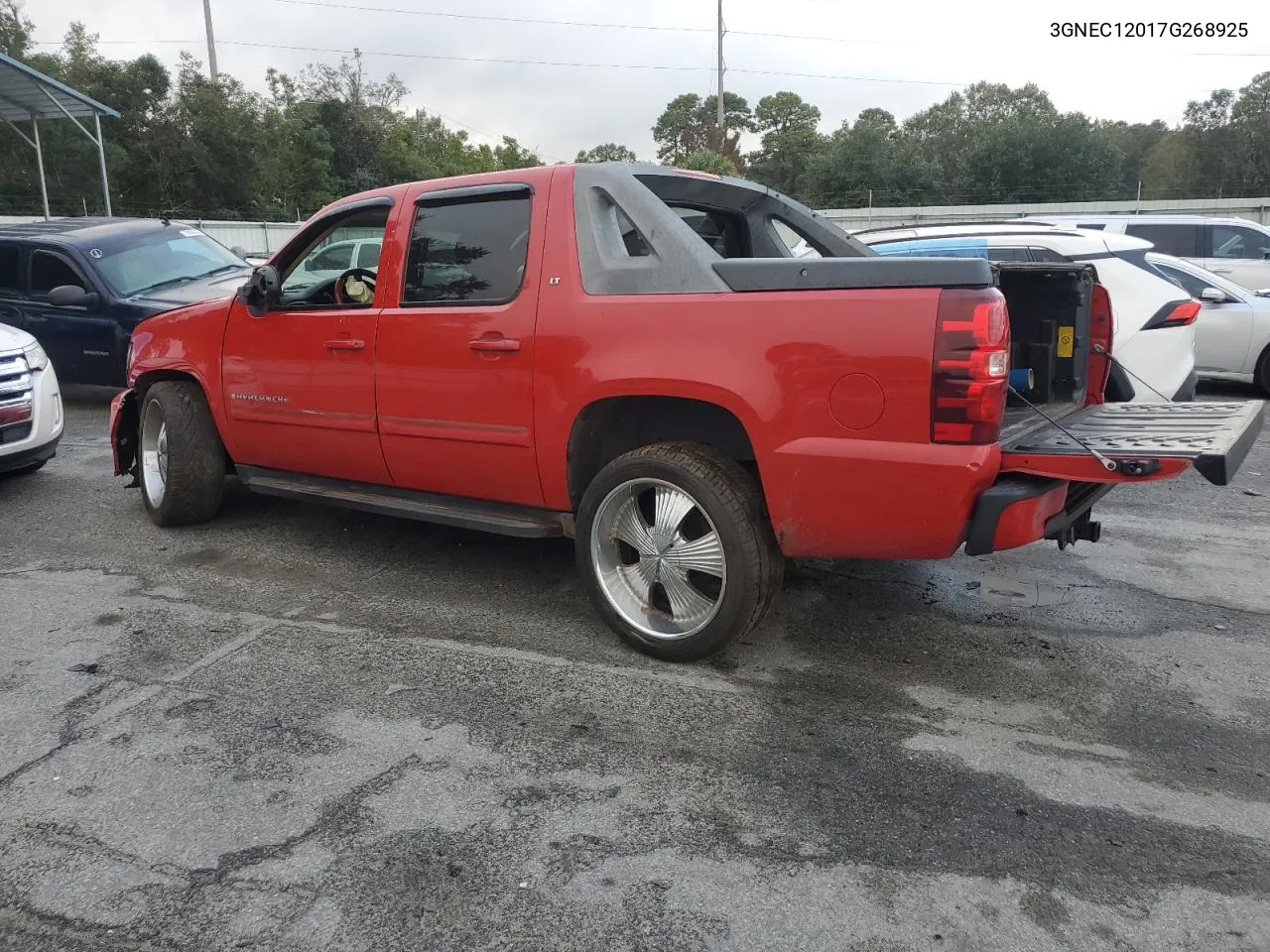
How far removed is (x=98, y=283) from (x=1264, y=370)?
38.9 feet

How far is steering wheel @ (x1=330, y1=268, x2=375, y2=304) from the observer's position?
190 inches

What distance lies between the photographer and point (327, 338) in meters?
4.73

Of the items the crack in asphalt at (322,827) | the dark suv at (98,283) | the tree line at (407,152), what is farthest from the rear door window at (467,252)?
the tree line at (407,152)

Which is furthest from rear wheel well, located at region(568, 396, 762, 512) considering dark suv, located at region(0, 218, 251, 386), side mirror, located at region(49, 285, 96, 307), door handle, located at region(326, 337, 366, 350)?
dark suv, located at region(0, 218, 251, 386)

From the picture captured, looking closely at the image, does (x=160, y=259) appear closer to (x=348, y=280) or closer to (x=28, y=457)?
(x=28, y=457)

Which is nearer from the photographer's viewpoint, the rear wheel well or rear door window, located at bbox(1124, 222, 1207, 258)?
the rear wheel well

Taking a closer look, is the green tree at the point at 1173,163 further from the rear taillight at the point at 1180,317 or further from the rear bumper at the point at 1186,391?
A: the rear bumper at the point at 1186,391

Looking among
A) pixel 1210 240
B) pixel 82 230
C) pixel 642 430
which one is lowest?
pixel 642 430

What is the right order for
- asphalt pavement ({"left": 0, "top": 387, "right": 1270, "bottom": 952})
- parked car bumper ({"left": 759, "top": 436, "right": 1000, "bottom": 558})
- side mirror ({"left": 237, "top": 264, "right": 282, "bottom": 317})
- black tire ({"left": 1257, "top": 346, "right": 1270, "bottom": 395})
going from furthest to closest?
black tire ({"left": 1257, "top": 346, "right": 1270, "bottom": 395})
side mirror ({"left": 237, "top": 264, "right": 282, "bottom": 317})
parked car bumper ({"left": 759, "top": 436, "right": 1000, "bottom": 558})
asphalt pavement ({"left": 0, "top": 387, "right": 1270, "bottom": 952})

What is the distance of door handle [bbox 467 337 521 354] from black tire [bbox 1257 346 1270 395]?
943 cm

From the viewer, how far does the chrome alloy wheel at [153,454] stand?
572 centimetres

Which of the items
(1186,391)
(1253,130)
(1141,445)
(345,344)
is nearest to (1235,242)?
(1186,391)

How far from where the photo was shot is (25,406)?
6531 millimetres

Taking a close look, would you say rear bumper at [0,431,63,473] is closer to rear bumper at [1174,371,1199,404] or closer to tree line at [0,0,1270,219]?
rear bumper at [1174,371,1199,404]
